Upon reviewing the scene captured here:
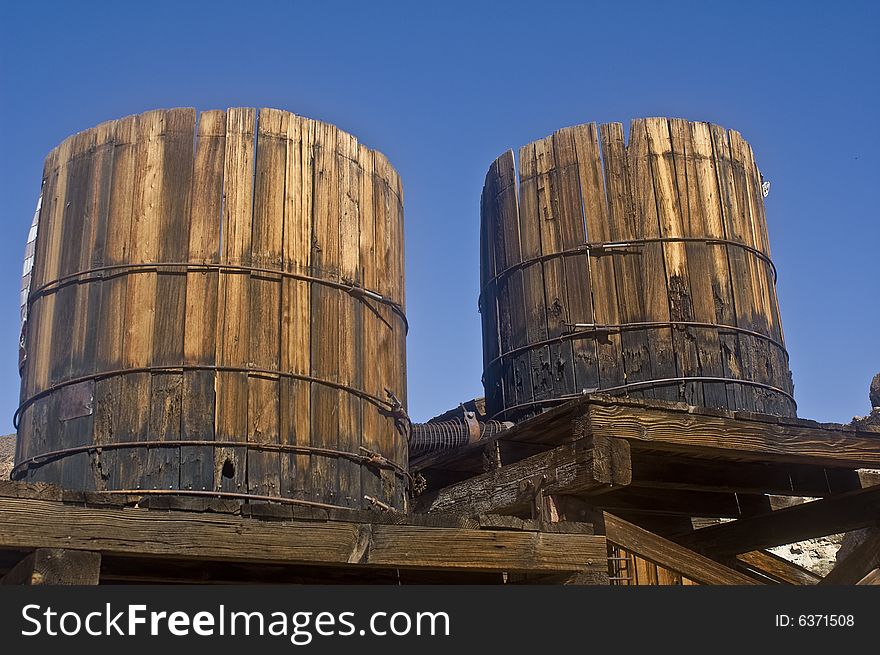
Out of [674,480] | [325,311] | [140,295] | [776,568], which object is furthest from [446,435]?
[776,568]

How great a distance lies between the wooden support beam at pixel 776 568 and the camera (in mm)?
12078

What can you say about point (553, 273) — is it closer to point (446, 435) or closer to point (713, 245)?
point (713, 245)

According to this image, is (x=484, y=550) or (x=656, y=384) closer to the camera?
(x=484, y=550)

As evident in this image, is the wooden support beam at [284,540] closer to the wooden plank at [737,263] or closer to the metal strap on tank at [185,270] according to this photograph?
the metal strap on tank at [185,270]

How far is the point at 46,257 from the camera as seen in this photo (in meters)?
9.39

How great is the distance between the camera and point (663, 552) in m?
9.24

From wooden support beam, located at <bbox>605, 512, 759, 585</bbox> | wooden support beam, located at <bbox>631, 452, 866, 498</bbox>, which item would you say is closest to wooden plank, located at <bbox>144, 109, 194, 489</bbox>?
wooden support beam, located at <bbox>605, 512, 759, 585</bbox>

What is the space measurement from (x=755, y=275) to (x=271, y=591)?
700 cm

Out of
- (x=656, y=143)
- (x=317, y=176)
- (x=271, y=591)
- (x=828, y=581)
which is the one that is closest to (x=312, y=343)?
(x=317, y=176)

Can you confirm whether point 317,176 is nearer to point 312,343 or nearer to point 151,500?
point 312,343

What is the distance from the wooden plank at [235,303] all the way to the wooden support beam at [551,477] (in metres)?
1.72

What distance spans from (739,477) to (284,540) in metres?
5.64

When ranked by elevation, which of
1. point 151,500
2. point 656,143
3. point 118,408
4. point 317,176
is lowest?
point 151,500

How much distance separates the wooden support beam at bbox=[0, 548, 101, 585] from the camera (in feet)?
19.7
